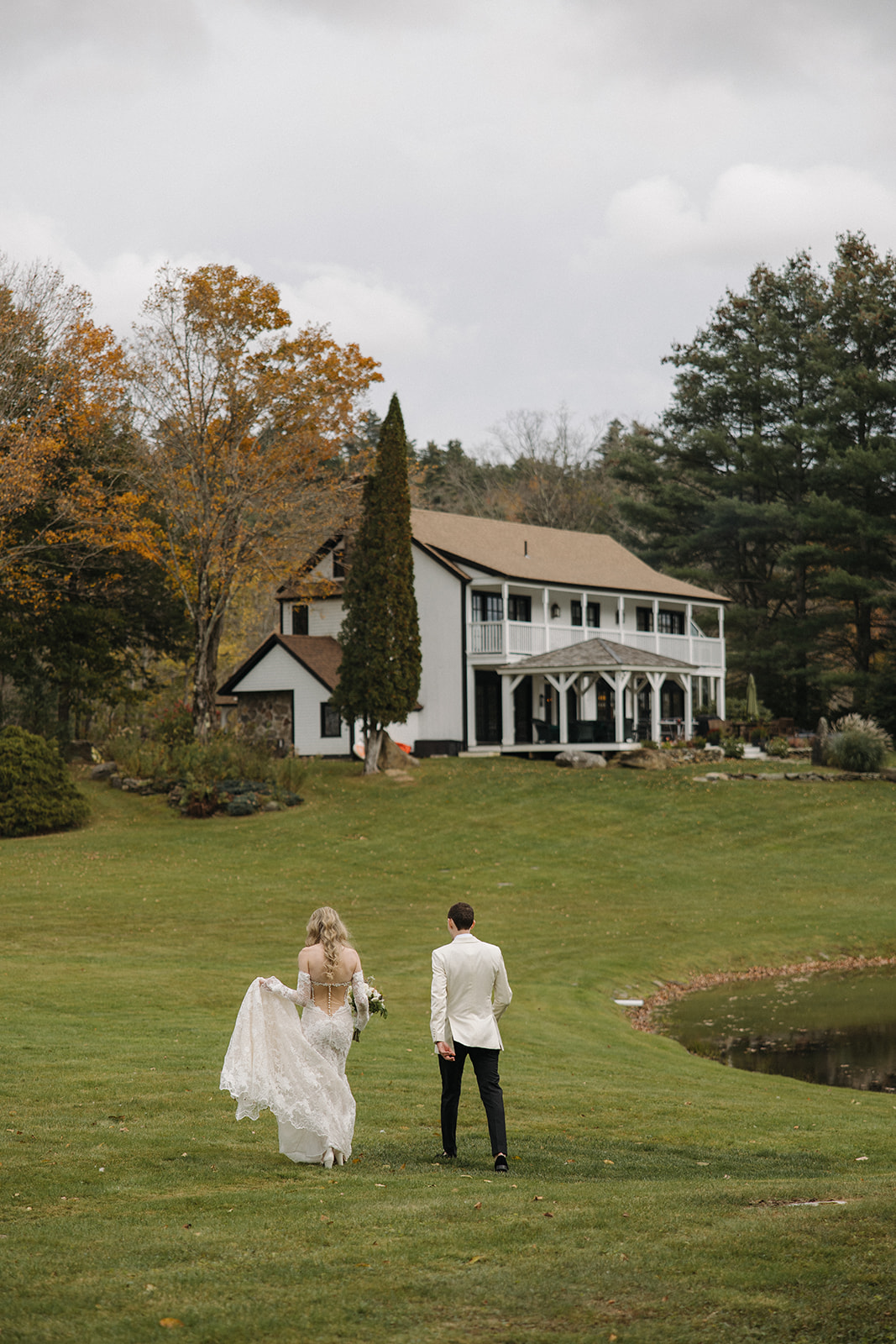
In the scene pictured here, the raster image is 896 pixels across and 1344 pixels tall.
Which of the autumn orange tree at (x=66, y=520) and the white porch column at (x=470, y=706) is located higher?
the autumn orange tree at (x=66, y=520)

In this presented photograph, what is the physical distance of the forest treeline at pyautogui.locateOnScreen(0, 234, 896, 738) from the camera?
32406 mm

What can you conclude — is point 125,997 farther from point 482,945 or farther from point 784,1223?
point 784,1223

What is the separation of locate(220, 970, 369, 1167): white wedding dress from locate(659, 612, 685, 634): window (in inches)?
1612

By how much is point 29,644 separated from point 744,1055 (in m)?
26.8

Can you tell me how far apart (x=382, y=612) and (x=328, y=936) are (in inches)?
1089

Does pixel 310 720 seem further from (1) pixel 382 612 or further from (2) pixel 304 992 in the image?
(2) pixel 304 992

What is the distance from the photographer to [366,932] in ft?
63.5

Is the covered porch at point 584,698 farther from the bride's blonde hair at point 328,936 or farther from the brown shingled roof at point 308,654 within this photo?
the bride's blonde hair at point 328,936

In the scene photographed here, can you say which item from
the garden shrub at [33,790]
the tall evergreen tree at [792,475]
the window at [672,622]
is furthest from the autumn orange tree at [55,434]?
the tall evergreen tree at [792,475]

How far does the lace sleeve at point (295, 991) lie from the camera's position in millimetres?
7328

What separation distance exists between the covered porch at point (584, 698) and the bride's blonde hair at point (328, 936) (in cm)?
3114

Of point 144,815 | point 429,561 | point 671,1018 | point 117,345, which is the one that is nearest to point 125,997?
point 671,1018

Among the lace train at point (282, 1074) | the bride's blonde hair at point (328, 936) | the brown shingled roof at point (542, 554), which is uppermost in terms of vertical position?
the brown shingled roof at point (542, 554)

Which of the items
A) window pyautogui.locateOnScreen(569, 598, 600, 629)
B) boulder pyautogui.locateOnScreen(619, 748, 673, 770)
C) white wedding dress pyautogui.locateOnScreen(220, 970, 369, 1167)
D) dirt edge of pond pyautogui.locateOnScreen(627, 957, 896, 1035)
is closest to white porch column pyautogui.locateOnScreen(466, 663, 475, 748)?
window pyautogui.locateOnScreen(569, 598, 600, 629)
